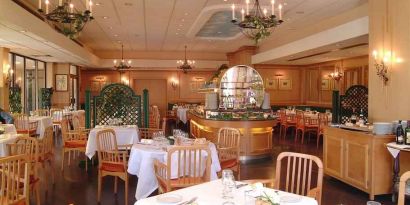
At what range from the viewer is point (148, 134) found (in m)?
7.29

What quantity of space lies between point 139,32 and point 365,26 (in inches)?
289

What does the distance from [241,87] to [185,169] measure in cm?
1050

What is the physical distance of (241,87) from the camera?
46.5 feet

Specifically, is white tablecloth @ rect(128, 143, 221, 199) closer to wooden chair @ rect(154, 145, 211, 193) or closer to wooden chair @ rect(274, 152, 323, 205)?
wooden chair @ rect(154, 145, 211, 193)

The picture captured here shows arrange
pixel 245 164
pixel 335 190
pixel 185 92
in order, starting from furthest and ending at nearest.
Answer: pixel 185 92
pixel 245 164
pixel 335 190

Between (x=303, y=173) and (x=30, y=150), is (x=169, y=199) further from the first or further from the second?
(x=30, y=150)

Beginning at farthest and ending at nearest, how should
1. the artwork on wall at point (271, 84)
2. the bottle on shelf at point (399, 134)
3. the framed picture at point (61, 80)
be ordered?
the artwork on wall at point (271, 84) → the framed picture at point (61, 80) → the bottle on shelf at point (399, 134)

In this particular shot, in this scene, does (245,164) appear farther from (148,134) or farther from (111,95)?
(111,95)

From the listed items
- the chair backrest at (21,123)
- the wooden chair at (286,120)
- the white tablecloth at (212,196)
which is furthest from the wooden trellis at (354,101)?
the chair backrest at (21,123)

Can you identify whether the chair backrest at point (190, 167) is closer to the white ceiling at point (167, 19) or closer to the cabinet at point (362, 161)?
the cabinet at point (362, 161)

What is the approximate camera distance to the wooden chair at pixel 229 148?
5.14m

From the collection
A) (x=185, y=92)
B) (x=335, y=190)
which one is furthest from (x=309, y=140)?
(x=185, y=92)

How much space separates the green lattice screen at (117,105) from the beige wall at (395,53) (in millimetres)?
4736

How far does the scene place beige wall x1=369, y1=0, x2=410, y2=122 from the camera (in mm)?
5559
